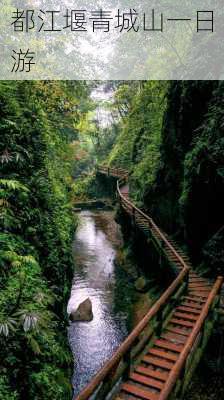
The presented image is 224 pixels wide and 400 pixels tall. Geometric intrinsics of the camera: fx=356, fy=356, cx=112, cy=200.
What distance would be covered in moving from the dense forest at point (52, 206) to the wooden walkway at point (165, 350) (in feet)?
2.97

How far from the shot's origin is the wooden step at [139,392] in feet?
22.9

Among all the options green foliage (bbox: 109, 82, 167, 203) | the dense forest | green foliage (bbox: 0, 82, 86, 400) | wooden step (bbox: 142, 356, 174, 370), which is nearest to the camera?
green foliage (bbox: 0, 82, 86, 400)

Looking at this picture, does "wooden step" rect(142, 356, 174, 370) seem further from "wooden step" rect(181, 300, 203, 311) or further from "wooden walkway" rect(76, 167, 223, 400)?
"wooden step" rect(181, 300, 203, 311)

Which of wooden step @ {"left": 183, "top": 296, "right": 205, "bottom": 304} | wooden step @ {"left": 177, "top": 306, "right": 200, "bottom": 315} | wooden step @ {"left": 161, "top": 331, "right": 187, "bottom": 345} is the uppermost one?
wooden step @ {"left": 183, "top": 296, "right": 205, "bottom": 304}

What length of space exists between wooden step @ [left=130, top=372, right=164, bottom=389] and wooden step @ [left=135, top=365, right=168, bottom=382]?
0.09 m

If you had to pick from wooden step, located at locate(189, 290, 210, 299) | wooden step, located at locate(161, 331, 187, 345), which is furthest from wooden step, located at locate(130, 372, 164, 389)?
wooden step, located at locate(189, 290, 210, 299)

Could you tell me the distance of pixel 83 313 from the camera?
15391 millimetres

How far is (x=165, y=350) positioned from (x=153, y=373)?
1.16m

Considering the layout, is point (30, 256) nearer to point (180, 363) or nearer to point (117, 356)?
point (117, 356)

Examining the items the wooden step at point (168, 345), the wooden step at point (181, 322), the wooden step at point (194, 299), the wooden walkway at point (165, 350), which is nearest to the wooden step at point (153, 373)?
the wooden walkway at point (165, 350)

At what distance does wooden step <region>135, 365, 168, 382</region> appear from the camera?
25.1ft

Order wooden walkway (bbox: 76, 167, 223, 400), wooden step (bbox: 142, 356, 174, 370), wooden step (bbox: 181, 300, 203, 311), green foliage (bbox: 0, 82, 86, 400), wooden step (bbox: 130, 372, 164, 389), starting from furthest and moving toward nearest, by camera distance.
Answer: wooden step (bbox: 181, 300, 203, 311)
wooden step (bbox: 142, 356, 174, 370)
wooden step (bbox: 130, 372, 164, 389)
wooden walkway (bbox: 76, 167, 223, 400)
green foliage (bbox: 0, 82, 86, 400)

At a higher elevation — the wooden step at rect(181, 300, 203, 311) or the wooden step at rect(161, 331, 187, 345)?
the wooden step at rect(181, 300, 203, 311)

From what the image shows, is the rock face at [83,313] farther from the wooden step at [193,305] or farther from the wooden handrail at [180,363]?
the wooden handrail at [180,363]
